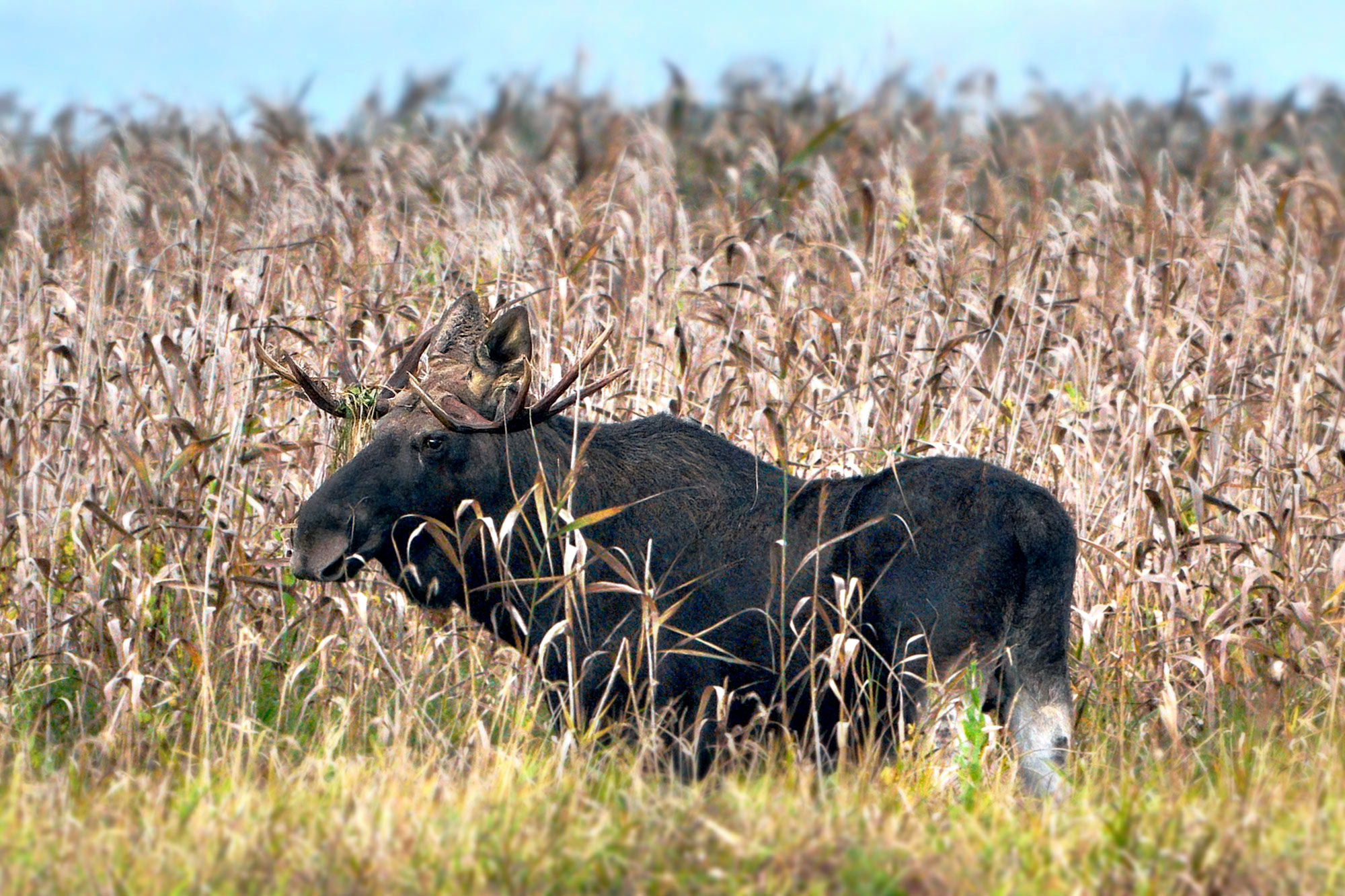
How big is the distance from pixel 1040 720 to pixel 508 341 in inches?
78.8

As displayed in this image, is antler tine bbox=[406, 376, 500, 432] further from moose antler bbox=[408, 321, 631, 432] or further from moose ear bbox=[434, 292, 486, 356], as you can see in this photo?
moose ear bbox=[434, 292, 486, 356]

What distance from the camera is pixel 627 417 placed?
21.4ft

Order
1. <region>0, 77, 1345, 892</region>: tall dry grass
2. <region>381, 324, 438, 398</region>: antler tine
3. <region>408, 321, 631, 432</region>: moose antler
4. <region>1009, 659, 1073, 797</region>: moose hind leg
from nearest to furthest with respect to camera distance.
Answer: <region>0, 77, 1345, 892</region>: tall dry grass
<region>1009, 659, 1073, 797</region>: moose hind leg
<region>408, 321, 631, 432</region>: moose antler
<region>381, 324, 438, 398</region>: antler tine

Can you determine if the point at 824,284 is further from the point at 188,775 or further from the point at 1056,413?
the point at 188,775

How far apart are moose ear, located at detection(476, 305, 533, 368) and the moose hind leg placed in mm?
1808

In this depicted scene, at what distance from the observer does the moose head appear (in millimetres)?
4727

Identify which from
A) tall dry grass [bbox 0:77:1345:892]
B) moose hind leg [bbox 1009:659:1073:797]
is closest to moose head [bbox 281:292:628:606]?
tall dry grass [bbox 0:77:1345:892]

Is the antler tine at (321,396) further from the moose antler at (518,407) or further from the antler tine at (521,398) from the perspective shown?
the antler tine at (521,398)

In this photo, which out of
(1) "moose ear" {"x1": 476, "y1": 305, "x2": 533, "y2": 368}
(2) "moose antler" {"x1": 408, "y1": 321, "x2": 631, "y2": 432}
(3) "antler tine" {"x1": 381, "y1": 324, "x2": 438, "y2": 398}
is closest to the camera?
(2) "moose antler" {"x1": 408, "y1": 321, "x2": 631, "y2": 432}

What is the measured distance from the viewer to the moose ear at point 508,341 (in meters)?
4.96

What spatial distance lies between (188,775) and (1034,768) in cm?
235

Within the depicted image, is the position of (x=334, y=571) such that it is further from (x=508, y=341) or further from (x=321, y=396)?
(x=508, y=341)

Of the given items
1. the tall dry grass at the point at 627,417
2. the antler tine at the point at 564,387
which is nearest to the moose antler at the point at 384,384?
the tall dry grass at the point at 627,417

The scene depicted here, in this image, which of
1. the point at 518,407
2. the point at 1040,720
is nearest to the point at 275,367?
the point at 518,407
